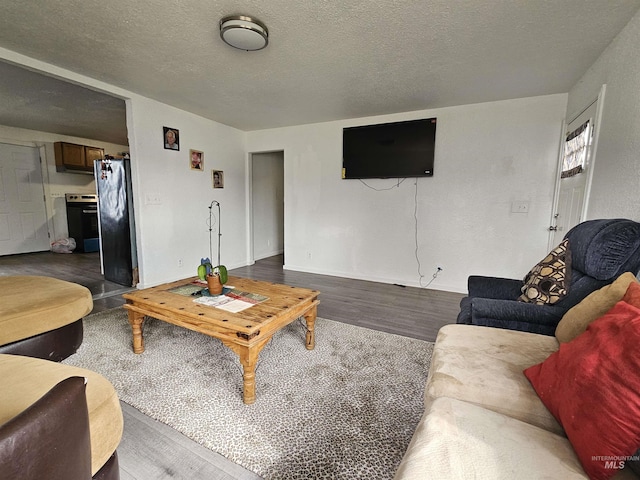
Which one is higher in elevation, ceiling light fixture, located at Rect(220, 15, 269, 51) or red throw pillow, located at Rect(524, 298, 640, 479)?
ceiling light fixture, located at Rect(220, 15, 269, 51)

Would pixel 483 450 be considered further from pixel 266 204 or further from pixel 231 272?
pixel 266 204

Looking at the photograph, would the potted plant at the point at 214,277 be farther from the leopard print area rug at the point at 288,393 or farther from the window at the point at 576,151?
the window at the point at 576,151

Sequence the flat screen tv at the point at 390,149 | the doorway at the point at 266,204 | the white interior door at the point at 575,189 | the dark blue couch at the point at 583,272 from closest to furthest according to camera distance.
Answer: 1. the dark blue couch at the point at 583,272
2. the white interior door at the point at 575,189
3. the flat screen tv at the point at 390,149
4. the doorway at the point at 266,204

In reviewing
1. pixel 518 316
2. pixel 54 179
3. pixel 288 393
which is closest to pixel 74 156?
pixel 54 179

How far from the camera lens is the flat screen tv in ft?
12.2

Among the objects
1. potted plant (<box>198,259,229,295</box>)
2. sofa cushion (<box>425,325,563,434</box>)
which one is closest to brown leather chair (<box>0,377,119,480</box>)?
sofa cushion (<box>425,325,563,434</box>)

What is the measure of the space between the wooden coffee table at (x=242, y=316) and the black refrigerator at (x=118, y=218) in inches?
73.1

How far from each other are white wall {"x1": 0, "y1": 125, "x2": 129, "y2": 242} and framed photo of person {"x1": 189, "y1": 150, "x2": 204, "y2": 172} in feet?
13.4

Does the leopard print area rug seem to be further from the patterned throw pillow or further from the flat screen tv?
the flat screen tv

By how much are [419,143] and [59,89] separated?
4.52 m

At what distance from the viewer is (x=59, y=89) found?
3430mm

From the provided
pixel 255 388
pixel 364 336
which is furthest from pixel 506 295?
pixel 255 388

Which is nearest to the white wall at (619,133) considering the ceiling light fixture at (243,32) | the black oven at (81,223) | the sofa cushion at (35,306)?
the ceiling light fixture at (243,32)

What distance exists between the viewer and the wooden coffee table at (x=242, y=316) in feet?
5.22
